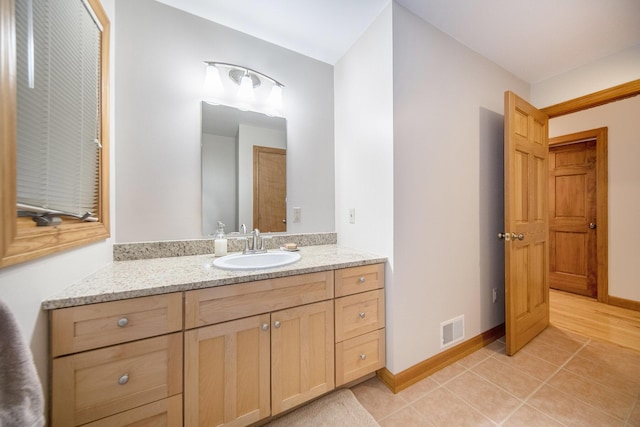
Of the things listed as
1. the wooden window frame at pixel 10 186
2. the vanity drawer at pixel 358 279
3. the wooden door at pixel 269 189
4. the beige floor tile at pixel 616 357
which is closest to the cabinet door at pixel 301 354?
the vanity drawer at pixel 358 279

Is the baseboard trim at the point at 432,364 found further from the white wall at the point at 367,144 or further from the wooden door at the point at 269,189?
the wooden door at the point at 269,189

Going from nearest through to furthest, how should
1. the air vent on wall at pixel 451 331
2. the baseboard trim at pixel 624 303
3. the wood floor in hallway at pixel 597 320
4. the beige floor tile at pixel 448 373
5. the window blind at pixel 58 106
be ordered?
the window blind at pixel 58 106 < the beige floor tile at pixel 448 373 < the air vent on wall at pixel 451 331 < the wood floor in hallway at pixel 597 320 < the baseboard trim at pixel 624 303

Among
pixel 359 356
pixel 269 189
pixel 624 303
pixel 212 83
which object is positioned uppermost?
pixel 212 83

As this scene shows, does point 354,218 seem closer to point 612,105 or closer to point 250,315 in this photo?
point 250,315

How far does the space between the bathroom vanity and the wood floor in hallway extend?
2157mm

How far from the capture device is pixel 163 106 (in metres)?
1.43

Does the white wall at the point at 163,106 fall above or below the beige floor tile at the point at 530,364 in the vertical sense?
above

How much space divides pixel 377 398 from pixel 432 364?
1.57 feet

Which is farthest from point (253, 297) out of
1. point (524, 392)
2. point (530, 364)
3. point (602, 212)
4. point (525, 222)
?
point (602, 212)

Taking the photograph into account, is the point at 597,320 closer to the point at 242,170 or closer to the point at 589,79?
the point at 589,79

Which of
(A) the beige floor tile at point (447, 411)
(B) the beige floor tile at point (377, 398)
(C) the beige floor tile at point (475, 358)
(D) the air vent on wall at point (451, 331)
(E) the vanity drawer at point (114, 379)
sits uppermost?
(E) the vanity drawer at point (114, 379)

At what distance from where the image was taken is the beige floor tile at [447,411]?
121 cm

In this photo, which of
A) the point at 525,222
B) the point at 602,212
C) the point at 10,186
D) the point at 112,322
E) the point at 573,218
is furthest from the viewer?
the point at 573,218

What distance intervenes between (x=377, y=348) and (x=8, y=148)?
179 cm
